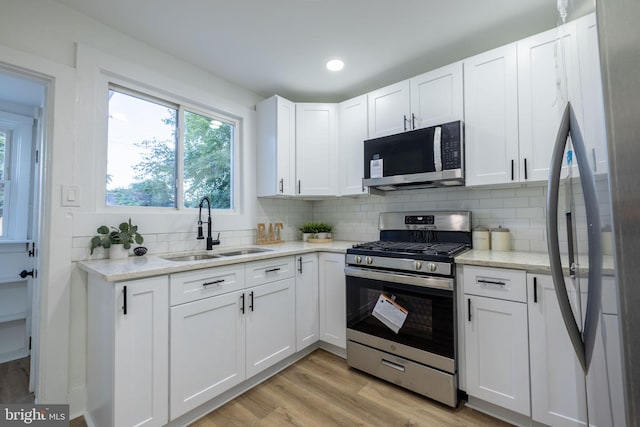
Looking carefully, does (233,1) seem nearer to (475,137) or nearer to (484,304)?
(475,137)

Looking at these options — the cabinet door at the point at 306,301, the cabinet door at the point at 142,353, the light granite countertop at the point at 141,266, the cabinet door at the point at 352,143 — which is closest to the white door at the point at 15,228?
the light granite countertop at the point at 141,266

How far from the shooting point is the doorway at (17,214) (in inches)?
94.4

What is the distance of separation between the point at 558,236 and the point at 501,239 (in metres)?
1.27

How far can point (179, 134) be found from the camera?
236 centimetres

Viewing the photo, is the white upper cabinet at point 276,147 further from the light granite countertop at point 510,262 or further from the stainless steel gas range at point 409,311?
the light granite countertop at point 510,262

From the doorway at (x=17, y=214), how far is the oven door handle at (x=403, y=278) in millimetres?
2637

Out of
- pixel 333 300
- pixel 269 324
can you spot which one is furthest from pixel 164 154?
pixel 333 300

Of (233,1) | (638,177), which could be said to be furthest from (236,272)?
(638,177)

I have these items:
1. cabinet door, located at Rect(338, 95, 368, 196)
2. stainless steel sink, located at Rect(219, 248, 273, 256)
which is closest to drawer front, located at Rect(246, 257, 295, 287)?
stainless steel sink, located at Rect(219, 248, 273, 256)

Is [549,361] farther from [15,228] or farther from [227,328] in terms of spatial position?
[15,228]

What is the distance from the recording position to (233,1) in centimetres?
169

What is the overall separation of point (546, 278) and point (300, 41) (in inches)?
86.7

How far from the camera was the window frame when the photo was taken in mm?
1958

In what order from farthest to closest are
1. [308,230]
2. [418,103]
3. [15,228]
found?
[308,230] < [15,228] < [418,103]
